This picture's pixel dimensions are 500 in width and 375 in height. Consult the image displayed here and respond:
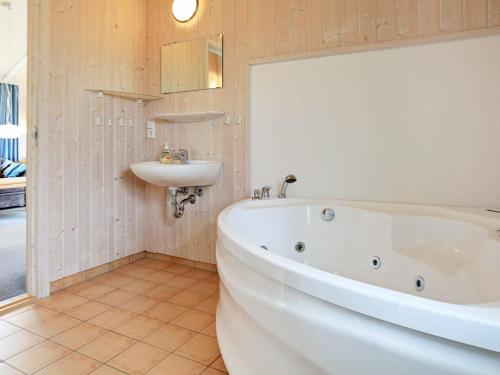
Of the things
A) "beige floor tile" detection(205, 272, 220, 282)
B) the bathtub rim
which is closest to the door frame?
"beige floor tile" detection(205, 272, 220, 282)

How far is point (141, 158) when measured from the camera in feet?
9.89

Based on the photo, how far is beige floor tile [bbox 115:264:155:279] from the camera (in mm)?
2655

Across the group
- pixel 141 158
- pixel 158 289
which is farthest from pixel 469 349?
pixel 141 158

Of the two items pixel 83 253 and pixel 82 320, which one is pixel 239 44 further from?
pixel 82 320

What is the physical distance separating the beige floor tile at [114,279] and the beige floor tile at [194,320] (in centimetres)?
74

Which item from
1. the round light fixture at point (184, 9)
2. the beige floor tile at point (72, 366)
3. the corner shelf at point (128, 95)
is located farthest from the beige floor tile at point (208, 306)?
the round light fixture at point (184, 9)

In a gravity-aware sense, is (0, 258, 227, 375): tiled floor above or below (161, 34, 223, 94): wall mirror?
below

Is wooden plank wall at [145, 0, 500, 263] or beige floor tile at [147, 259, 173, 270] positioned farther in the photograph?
beige floor tile at [147, 259, 173, 270]

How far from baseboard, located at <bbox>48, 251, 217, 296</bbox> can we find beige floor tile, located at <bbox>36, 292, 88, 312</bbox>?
0.09 metres

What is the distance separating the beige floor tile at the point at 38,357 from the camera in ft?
Answer: 4.84

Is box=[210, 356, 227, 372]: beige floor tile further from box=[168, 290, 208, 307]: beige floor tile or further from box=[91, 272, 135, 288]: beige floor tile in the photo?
box=[91, 272, 135, 288]: beige floor tile

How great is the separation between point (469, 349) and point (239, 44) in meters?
2.43

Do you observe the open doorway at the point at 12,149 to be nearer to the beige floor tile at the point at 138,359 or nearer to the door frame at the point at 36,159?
the door frame at the point at 36,159

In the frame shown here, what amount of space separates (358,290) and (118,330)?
1546 mm
